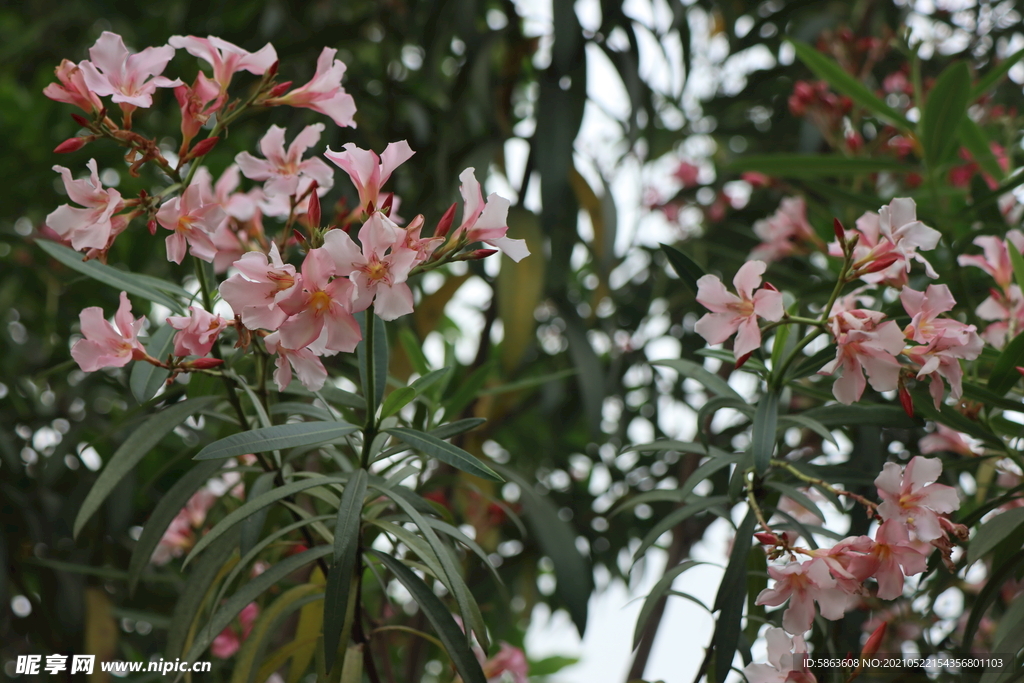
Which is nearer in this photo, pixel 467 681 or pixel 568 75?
pixel 467 681

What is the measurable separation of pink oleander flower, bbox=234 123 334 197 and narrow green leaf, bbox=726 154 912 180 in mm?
546

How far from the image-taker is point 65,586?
105 centimetres

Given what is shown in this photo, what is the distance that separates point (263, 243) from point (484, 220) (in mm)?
316

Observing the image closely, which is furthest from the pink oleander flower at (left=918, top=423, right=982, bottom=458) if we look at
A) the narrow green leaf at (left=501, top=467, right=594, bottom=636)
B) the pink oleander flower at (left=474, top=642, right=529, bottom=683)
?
the pink oleander flower at (left=474, top=642, right=529, bottom=683)

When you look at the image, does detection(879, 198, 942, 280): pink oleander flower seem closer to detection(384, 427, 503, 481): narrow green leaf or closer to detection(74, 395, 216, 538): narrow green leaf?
detection(384, 427, 503, 481): narrow green leaf

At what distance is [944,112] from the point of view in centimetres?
92

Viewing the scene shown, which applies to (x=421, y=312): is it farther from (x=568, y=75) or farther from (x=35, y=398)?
(x=35, y=398)

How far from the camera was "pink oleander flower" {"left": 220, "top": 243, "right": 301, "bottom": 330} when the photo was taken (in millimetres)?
509

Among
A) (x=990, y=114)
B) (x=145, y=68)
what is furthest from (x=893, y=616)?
(x=145, y=68)

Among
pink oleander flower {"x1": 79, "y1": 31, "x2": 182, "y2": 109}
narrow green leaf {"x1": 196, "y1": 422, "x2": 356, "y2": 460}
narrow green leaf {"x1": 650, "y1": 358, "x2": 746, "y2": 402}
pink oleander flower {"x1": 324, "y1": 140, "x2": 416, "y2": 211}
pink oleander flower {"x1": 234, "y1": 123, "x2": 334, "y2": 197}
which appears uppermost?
Result: pink oleander flower {"x1": 79, "y1": 31, "x2": 182, "y2": 109}

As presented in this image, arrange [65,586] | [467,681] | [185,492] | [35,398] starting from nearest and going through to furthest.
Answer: [467,681] → [185,492] → [65,586] → [35,398]

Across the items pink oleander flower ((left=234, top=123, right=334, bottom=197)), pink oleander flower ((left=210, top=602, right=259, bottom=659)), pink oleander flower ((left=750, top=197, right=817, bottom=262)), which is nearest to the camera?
pink oleander flower ((left=234, top=123, right=334, bottom=197))

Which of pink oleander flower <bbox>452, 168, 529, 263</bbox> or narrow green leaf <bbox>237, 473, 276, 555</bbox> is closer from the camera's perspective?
pink oleander flower <bbox>452, 168, 529, 263</bbox>

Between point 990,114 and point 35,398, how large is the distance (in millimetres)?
1705
